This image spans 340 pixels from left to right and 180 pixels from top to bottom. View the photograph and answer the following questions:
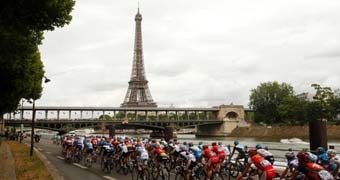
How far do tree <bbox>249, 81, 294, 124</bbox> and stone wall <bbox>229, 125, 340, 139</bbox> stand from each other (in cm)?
1548

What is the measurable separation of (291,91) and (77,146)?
4593 inches

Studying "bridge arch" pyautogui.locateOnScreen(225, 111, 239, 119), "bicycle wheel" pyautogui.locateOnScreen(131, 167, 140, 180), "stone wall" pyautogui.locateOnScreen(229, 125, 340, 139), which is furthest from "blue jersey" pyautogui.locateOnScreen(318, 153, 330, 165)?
"bridge arch" pyautogui.locateOnScreen(225, 111, 239, 119)

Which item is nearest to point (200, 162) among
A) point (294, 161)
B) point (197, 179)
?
point (197, 179)

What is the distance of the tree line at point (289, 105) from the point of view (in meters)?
106

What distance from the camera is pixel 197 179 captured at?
48.0 feet

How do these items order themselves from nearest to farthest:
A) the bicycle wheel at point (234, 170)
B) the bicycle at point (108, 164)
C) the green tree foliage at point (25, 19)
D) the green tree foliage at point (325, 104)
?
the green tree foliage at point (25, 19) < the bicycle wheel at point (234, 170) < the bicycle at point (108, 164) < the green tree foliage at point (325, 104)

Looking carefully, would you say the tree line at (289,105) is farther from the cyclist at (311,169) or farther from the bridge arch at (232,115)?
the cyclist at (311,169)

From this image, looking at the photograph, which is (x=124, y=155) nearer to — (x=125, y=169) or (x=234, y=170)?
(x=125, y=169)

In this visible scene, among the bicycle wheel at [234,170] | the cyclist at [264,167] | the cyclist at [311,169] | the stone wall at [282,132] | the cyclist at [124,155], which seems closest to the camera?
the cyclist at [311,169]

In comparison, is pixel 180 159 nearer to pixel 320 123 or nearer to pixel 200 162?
pixel 200 162

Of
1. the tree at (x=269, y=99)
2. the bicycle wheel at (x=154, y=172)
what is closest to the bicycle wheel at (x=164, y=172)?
the bicycle wheel at (x=154, y=172)

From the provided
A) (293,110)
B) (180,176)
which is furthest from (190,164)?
(293,110)

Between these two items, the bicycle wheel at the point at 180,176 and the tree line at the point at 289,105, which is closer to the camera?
the bicycle wheel at the point at 180,176

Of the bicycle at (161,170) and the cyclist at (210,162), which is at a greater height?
the cyclist at (210,162)
